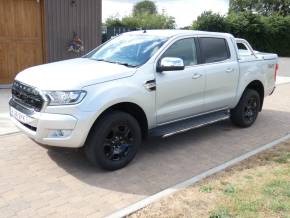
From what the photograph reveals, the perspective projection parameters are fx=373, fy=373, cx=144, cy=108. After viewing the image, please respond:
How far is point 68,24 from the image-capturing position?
11.2 metres

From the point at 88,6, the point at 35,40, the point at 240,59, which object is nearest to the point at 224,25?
the point at 88,6

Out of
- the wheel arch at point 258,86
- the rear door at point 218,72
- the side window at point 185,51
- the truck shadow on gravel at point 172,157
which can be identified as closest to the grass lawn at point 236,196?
the truck shadow on gravel at point 172,157

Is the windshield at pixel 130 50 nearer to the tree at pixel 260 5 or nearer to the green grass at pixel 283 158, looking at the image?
the green grass at pixel 283 158

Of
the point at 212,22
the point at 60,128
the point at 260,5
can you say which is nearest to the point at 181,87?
the point at 60,128

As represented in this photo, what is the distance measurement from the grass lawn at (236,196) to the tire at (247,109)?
75.5 inches

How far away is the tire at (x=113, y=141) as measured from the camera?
4.70 m

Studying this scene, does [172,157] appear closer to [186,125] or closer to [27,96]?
[186,125]

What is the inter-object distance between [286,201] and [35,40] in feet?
27.6

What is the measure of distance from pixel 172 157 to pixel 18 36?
6.57 m

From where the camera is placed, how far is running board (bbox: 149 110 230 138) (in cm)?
550

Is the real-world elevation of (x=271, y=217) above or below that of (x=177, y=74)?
below

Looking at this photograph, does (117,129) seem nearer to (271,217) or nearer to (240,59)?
(271,217)

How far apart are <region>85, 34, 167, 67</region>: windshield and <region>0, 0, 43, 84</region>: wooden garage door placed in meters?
4.77

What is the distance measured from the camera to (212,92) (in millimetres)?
6316
